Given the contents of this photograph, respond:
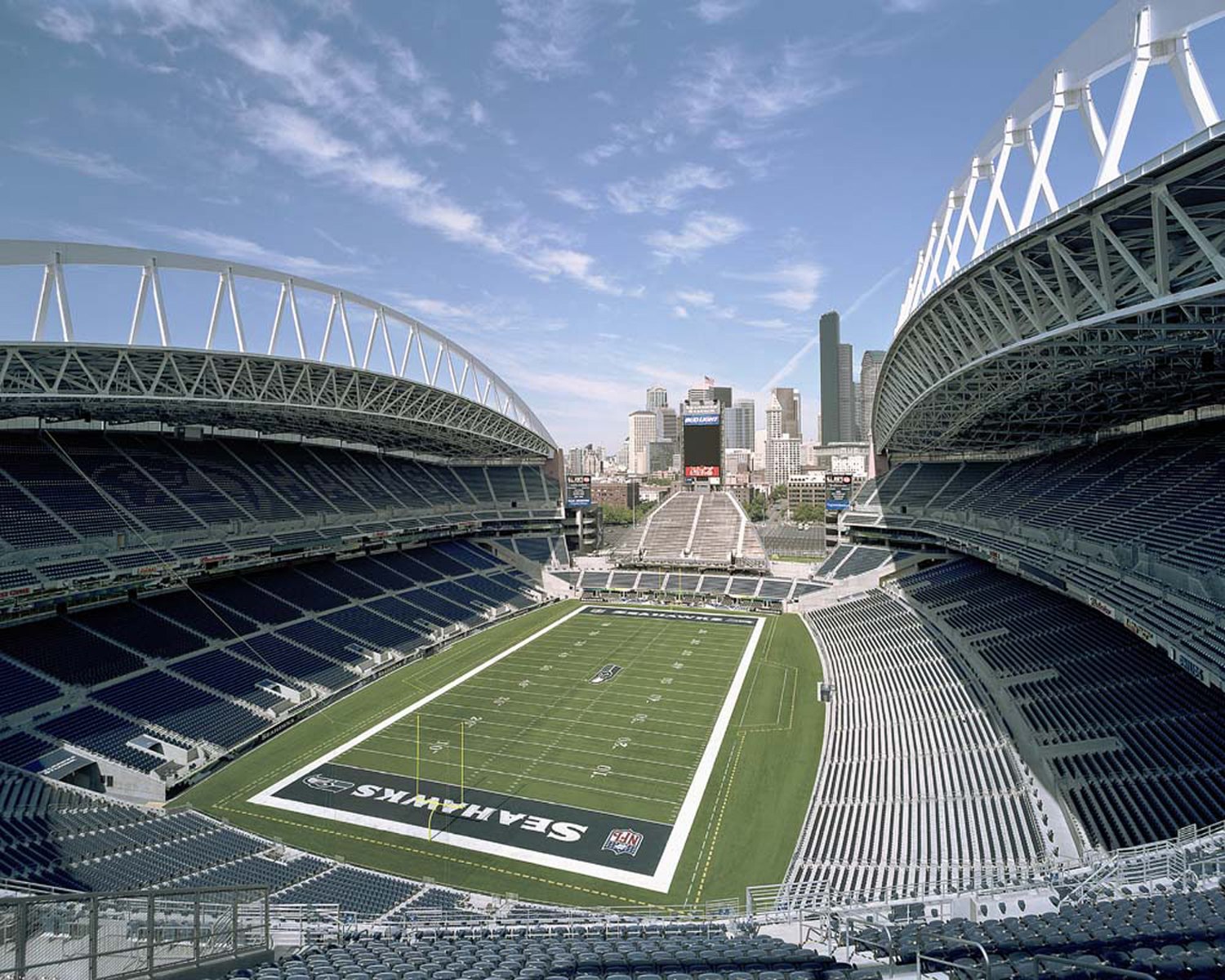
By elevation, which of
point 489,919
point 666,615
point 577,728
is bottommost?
point 577,728

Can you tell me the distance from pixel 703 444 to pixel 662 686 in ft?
125

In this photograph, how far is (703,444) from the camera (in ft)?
218

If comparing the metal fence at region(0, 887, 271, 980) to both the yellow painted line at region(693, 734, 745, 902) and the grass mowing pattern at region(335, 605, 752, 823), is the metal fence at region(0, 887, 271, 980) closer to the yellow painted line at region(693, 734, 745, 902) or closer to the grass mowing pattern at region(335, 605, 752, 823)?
the yellow painted line at region(693, 734, 745, 902)

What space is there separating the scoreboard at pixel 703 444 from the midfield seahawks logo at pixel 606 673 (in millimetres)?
34020

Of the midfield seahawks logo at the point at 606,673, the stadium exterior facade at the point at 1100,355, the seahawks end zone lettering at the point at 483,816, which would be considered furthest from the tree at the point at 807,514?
the seahawks end zone lettering at the point at 483,816

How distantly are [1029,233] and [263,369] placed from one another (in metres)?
29.3

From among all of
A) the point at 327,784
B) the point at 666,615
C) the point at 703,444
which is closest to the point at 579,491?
the point at 703,444

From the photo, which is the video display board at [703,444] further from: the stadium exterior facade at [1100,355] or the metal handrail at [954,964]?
the metal handrail at [954,964]

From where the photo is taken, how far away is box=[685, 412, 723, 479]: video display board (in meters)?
65.8

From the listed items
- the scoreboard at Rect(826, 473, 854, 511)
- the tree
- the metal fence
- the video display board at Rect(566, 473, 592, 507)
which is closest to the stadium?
the metal fence

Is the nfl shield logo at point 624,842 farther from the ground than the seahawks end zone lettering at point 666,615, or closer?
closer

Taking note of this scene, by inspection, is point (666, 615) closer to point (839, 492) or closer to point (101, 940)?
point (839, 492)

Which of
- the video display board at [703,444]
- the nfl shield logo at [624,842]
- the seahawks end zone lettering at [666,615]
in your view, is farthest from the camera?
the video display board at [703,444]

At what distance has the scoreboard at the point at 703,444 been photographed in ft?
216
